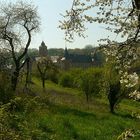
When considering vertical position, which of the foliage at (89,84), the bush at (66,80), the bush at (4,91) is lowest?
the bush at (66,80)

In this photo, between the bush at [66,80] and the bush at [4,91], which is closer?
the bush at [4,91]

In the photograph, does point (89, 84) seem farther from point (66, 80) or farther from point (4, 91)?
point (66, 80)

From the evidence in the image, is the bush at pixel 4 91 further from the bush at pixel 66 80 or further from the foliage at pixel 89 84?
the bush at pixel 66 80

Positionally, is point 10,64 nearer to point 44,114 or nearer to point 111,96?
point 111,96

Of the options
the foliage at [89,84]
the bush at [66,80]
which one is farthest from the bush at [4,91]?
the bush at [66,80]

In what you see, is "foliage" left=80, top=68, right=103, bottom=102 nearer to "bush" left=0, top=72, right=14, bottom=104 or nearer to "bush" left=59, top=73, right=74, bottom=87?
"bush" left=0, top=72, right=14, bottom=104

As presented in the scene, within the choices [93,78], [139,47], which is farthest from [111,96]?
[139,47]

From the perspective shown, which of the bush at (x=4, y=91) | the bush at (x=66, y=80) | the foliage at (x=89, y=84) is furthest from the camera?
the bush at (x=66, y=80)

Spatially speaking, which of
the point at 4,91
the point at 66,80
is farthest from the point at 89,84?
the point at 66,80

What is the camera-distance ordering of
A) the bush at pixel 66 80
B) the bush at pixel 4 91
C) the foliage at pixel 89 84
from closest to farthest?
1. the bush at pixel 4 91
2. the foliage at pixel 89 84
3. the bush at pixel 66 80

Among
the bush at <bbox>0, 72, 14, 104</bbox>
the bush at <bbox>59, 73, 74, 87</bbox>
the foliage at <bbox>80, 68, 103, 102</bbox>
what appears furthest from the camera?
the bush at <bbox>59, 73, 74, 87</bbox>

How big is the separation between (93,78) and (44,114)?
25121 mm

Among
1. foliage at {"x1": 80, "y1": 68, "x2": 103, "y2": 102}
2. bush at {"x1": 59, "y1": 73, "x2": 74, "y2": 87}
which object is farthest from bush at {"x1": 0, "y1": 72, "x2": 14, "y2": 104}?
bush at {"x1": 59, "y1": 73, "x2": 74, "y2": 87}

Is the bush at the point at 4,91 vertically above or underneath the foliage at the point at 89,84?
above
